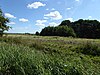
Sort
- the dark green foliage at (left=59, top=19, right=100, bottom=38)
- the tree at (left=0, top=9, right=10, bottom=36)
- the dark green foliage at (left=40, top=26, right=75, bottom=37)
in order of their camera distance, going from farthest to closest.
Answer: the dark green foliage at (left=40, top=26, right=75, bottom=37)
the dark green foliage at (left=59, top=19, right=100, bottom=38)
the tree at (left=0, top=9, right=10, bottom=36)

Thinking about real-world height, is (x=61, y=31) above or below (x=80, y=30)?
below

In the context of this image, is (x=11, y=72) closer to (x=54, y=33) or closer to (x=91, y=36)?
(x=91, y=36)

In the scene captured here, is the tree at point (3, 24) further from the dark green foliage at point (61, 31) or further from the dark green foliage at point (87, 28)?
the dark green foliage at point (61, 31)

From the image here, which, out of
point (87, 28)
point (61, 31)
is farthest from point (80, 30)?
point (61, 31)

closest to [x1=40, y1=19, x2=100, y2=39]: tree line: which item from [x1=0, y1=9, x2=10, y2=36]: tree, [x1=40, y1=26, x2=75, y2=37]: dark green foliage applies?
[x1=40, y1=26, x2=75, y2=37]: dark green foliage

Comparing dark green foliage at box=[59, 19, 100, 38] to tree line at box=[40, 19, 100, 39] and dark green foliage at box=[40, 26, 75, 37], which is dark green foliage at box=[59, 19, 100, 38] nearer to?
tree line at box=[40, 19, 100, 39]

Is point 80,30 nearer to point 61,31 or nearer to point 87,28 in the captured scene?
point 87,28

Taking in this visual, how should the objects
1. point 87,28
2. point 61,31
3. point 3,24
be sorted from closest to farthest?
point 3,24 → point 87,28 → point 61,31

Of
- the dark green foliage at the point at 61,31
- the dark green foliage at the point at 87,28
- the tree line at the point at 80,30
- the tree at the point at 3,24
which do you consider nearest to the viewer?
the tree at the point at 3,24

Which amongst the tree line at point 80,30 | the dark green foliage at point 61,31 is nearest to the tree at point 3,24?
the tree line at point 80,30

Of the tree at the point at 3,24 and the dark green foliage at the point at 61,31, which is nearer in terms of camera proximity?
the tree at the point at 3,24

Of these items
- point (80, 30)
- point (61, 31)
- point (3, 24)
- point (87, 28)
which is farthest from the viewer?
point (80, 30)

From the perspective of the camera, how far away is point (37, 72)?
5301mm

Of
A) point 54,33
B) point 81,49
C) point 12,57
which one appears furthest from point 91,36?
point 12,57
